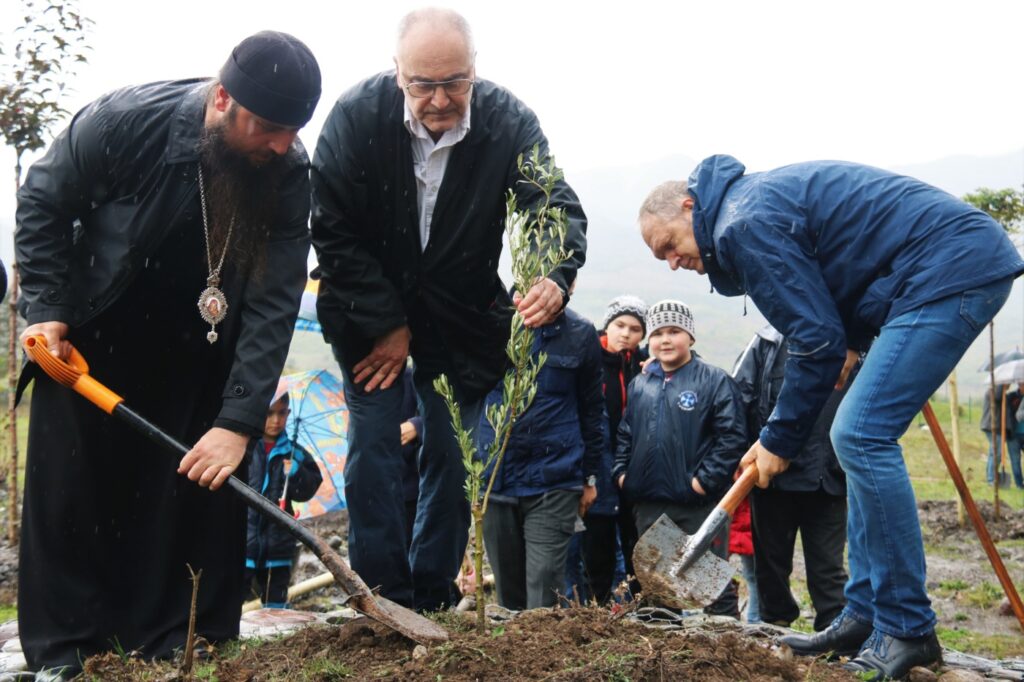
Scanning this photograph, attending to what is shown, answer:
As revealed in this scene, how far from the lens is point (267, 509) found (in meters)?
3.66

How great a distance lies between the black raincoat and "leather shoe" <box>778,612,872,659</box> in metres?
2.35

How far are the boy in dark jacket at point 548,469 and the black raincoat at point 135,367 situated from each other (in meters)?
1.80

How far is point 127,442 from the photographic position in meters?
4.15

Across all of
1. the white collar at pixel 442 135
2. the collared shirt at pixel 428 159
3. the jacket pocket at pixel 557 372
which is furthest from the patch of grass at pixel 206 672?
the jacket pocket at pixel 557 372

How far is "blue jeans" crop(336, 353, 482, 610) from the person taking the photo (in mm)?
4359

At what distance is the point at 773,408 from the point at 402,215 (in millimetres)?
2641

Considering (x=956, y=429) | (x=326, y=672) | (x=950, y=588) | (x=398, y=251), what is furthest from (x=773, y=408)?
(x=956, y=429)

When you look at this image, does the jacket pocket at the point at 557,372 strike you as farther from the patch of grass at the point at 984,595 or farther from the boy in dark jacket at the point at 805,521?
the patch of grass at the point at 984,595

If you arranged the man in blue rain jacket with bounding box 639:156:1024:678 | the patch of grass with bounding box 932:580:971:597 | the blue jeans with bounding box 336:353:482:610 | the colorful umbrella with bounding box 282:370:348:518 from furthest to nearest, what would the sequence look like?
the patch of grass with bounding box 932:580:971:597
the colorful umbrella with bounding box 282:370:348:518
the blue jeans with bounding box 336:353:482:610
the man in blue rain jacket with bounding box 639:156:1024:678

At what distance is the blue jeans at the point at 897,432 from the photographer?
11.7ft

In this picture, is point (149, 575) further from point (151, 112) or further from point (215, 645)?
point (151, 112)

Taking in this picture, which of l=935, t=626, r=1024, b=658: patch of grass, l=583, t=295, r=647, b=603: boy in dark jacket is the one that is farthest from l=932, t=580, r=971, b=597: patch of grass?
l=583, t=295, r=647, b=603: boy in dark jacket

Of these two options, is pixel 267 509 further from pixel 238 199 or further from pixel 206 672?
pixel 238 199

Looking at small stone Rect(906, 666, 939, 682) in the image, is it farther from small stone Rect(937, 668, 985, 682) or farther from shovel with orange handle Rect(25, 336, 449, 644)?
shovel with orange handle Rect(25, 336, 449, 644)
